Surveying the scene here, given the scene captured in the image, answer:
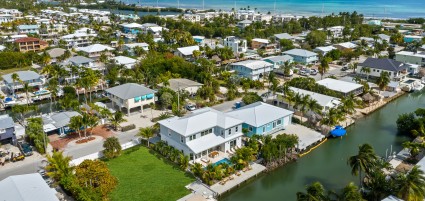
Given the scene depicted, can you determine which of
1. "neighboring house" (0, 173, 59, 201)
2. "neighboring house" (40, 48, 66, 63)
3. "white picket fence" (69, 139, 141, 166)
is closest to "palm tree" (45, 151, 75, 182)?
"neighboring house" (0, 173, 59, 201)

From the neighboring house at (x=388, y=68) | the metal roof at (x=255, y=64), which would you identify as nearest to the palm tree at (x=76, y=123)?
the metal roof at (x=255, y=64)

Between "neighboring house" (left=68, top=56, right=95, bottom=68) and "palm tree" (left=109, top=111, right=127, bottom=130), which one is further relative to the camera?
"neighboring house" (left=68, top=56, right=95, bottom=68)

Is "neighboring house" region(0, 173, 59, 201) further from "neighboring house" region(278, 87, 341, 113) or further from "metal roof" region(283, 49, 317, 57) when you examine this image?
"metal roof" region(283, 49, 317, 57)

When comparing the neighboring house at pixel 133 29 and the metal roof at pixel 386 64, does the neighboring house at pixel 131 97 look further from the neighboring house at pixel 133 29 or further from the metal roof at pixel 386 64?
the neighboring house at pixel 133 29

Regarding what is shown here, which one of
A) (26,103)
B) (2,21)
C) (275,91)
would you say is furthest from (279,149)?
(2,21)

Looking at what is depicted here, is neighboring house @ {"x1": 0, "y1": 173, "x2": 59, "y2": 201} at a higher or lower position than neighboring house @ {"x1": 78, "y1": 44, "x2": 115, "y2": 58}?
lower

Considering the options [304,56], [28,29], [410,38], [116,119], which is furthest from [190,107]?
[28,29]

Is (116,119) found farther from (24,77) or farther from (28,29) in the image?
(28,29)
